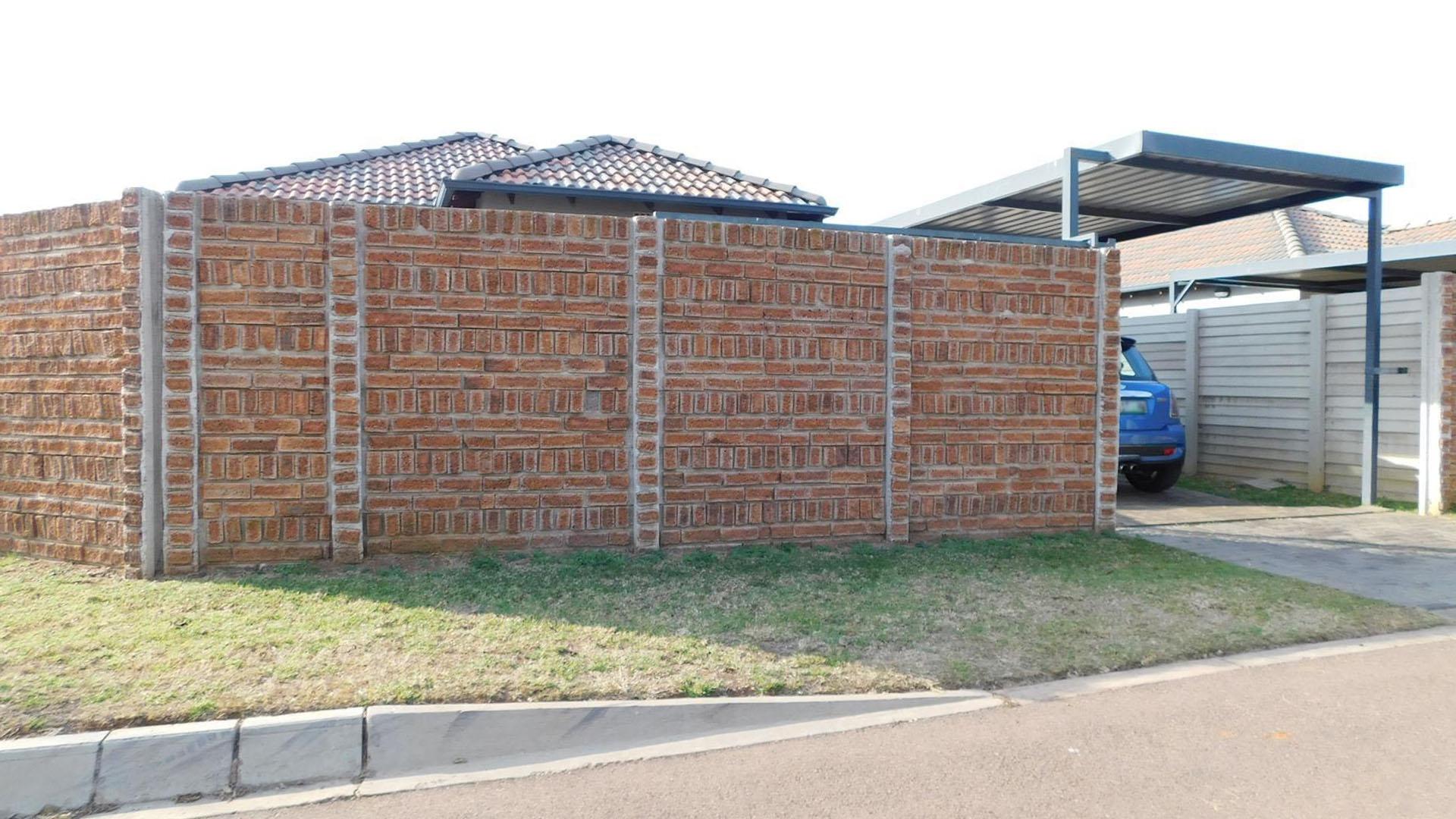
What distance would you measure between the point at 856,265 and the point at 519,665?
13.1ft

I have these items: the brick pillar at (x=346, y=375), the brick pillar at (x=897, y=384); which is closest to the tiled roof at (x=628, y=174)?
the brick pillar at (x=897, y=384)

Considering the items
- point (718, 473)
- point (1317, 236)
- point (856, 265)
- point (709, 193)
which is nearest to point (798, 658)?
point (718, 473)

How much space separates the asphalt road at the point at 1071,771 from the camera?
3.71m

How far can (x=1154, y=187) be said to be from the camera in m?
10.5

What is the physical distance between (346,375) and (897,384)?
390cm

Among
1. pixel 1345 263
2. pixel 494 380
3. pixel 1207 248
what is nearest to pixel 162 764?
pixel 494 380

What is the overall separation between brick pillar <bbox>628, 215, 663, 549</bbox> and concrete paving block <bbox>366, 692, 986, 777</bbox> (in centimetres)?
248

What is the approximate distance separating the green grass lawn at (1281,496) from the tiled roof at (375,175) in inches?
416

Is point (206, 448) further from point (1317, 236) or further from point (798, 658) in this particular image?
point (1317, 236)

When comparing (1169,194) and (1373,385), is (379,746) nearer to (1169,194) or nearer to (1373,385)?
(1169,194)

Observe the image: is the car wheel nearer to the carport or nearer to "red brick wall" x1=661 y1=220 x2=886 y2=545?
the carport

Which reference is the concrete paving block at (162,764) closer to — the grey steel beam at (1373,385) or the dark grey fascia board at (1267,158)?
the dark grey fascia board at (1267,158)

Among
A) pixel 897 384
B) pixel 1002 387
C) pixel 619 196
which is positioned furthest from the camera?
pixel 619 196

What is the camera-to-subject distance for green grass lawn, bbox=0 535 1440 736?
452cm
